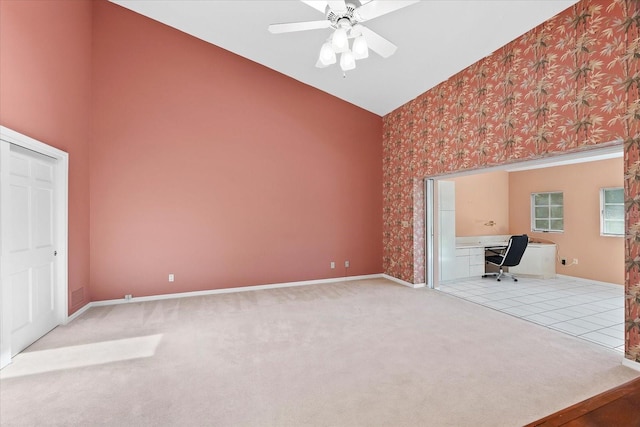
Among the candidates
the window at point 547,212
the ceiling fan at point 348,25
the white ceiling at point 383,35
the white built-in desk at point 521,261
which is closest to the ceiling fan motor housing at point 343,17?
the ceiling fan at point 348,25

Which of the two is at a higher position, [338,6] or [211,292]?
[338,6]

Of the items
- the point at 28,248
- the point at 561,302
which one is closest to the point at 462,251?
the point at 561,302

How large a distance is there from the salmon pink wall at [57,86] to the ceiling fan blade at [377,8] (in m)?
3.07

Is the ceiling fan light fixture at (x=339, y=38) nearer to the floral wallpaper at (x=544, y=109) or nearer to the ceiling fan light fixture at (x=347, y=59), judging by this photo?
the ceiling fan light fixture at (x=347, y=59)

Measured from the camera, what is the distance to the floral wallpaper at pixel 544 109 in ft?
8.54

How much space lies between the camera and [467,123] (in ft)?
14.2

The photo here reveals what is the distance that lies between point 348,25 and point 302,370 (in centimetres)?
292

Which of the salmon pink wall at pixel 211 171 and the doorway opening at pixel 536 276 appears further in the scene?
the salmon pink wall at pixel 211 171

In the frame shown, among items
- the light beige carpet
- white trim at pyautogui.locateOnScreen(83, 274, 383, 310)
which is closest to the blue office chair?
the light beige carpet

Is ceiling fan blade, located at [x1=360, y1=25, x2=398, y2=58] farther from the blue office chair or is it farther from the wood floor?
the blue office chair

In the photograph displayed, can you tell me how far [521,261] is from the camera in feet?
21.5

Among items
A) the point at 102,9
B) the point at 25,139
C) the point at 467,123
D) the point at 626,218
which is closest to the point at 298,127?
the point at 467,123

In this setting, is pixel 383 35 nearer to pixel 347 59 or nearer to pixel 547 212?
pixel 347 59

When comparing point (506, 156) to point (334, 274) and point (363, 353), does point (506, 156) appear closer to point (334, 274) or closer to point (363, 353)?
point (363, 353)
